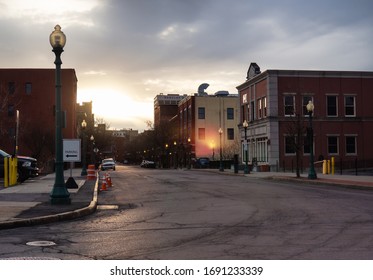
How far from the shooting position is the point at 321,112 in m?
50.1

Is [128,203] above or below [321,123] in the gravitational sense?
below

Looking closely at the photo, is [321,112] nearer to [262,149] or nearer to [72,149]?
[262,149]

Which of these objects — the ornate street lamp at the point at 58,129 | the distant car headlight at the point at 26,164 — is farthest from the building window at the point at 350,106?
the ornate street lamp at the point at 58,129

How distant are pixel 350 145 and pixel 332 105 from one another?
4.42 m

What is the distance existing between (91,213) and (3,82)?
6543 centimetres

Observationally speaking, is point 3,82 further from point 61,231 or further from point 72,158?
point 61,231

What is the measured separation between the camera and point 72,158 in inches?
786

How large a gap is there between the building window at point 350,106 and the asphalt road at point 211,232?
117ft

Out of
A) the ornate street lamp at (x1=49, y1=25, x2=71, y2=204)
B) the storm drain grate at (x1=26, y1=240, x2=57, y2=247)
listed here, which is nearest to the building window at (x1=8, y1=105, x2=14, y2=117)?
the ornate street lamp at (x1=49, y1=25, x2=71, y2=204)

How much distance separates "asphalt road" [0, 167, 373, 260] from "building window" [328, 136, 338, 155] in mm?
34159

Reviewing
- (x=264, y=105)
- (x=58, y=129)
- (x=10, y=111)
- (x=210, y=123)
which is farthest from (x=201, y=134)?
(x=58, y=129)

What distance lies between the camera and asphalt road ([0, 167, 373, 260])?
26.5ft

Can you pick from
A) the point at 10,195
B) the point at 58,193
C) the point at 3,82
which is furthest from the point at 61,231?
the point at 3,82

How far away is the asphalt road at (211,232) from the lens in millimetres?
8062
